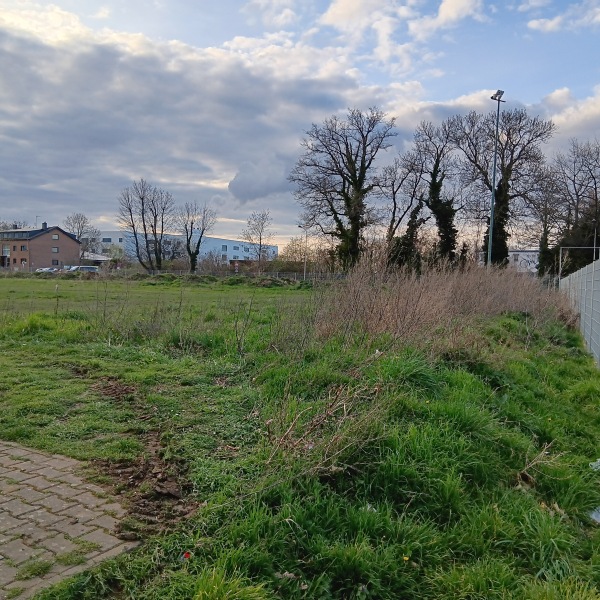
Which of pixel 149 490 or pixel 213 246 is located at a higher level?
pixel 213 246

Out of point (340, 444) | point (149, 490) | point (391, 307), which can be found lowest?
point (149, 490)

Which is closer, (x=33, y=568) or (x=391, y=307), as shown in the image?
(x=33, y=568)

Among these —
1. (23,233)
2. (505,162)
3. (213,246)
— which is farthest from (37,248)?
(505,162)

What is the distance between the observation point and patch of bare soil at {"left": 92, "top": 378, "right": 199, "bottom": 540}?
119 inches

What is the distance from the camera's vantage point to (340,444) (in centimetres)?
371

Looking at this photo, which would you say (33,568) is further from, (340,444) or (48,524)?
(340,444)

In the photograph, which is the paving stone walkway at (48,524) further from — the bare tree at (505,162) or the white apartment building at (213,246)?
the white apartment building at (213,246)

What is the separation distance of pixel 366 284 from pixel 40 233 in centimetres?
9046

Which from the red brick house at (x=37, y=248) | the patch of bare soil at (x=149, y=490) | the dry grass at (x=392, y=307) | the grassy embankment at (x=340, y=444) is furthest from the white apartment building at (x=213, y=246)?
the patch of bare soil at (x=149, y=490)

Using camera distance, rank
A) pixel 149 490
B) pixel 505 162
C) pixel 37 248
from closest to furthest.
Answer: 1. pixel 149 490
2. pixel 505 162
3. pixel 37 248

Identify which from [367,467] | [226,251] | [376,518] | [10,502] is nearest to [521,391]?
[367,467]

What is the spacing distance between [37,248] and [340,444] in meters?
94.0

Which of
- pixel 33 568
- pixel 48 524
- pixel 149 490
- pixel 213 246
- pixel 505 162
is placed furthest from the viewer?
pixel 213 246

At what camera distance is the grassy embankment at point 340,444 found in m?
2.80
